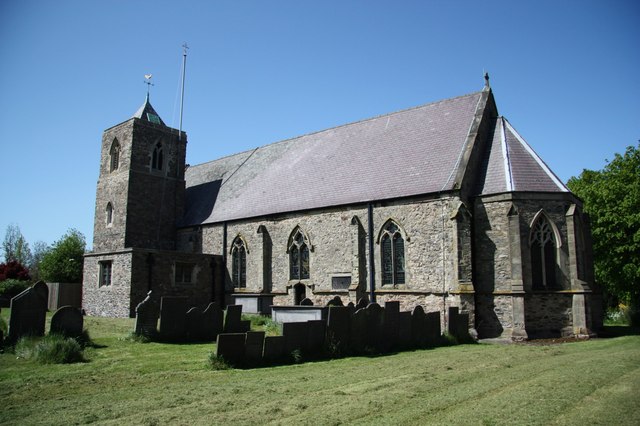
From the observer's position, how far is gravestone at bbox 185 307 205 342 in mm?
15602

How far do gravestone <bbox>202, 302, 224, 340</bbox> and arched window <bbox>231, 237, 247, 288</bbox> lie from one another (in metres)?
10.3

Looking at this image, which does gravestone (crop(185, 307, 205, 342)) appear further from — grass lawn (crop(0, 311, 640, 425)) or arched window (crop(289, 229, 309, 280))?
arched window (crop(289, 229, 309, 280))

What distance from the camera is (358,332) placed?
1430 centimetres

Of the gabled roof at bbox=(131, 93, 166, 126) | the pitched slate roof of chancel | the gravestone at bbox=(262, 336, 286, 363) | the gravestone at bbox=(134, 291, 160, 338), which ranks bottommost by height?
the gravestone at bbox=(262, 336, 286, 363)

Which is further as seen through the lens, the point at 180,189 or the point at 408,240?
the point at 180,189

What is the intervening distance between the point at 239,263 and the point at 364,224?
8303mm

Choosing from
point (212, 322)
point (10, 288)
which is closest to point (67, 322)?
point (212, 322)

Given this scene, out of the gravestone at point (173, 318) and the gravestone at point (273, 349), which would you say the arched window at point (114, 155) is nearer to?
the gravestone at point (173, 318)

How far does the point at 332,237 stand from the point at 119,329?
983cm

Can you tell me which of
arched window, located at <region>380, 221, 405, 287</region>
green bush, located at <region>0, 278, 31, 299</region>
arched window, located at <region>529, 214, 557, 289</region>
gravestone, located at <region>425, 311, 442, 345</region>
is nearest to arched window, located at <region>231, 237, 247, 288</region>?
arched window, located at <region>380, 221, 405, 287</region>

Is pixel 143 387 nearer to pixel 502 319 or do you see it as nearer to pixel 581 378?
pixel 581 378

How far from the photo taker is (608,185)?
30.3m

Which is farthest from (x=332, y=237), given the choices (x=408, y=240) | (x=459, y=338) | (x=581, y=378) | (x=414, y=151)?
(x=581, y=378)

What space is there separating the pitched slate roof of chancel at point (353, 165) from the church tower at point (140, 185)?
5.66 feet
